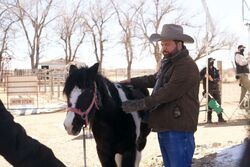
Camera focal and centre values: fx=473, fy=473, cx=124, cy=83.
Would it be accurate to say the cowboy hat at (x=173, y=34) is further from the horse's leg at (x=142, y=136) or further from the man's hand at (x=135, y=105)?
the horse's leg at (x=142, y=136)

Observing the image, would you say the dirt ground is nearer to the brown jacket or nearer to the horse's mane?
the brown jacket

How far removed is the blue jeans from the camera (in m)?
3.57

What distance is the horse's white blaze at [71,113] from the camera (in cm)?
400

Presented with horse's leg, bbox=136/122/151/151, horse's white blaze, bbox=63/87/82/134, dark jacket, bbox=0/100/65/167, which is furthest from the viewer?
Answer: horse's leg, bbox=136/122/151/151

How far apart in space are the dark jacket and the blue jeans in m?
2.40

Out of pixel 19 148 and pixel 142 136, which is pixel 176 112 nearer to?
pixel 142 136

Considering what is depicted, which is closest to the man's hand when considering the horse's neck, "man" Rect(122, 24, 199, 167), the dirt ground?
"man" Rect(122, 24, 199, 167)

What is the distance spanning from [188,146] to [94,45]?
113 feet

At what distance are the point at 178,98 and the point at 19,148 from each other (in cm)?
240

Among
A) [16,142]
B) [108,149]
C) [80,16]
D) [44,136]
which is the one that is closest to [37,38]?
[80,16]

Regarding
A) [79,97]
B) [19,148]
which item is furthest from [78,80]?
[19,148]

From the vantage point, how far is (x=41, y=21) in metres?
35.7

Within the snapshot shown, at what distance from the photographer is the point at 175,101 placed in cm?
353

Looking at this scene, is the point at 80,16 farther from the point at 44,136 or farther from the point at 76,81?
the point at 76,81
